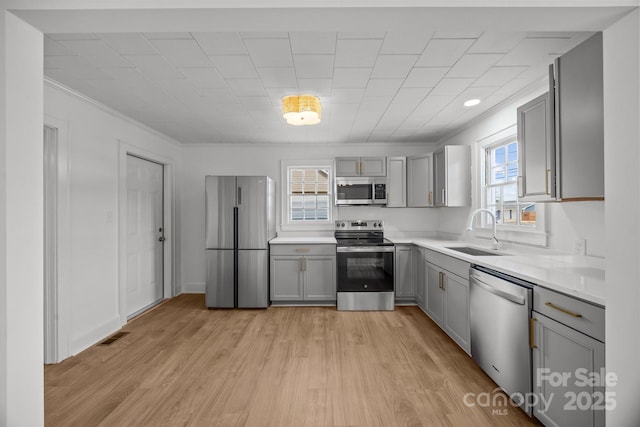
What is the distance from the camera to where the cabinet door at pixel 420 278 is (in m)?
3.84

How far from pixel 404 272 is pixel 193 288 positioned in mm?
3222

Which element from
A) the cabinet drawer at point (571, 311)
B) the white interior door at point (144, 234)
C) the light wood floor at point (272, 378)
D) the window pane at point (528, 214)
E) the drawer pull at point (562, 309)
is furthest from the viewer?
the white interior door at point (144, 234)

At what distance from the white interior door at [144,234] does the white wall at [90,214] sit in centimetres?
42

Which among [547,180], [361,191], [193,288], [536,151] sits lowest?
[193,288]

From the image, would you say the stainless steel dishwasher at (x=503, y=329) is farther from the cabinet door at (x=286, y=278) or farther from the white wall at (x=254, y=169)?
the white wall at (x=254, y=169)

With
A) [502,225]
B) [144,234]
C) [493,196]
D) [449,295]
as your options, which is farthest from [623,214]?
[144,234]

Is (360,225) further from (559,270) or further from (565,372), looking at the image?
(565,372)

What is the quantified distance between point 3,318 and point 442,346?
308cm

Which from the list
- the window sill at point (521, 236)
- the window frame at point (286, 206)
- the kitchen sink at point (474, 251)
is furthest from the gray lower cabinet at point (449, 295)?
the window frame at point (286, 206)

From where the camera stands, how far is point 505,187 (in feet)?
10.7

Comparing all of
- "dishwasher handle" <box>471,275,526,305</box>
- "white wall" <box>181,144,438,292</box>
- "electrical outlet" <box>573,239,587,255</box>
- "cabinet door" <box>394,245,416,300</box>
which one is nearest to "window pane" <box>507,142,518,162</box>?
"electrical outlet" <box>573,239,587,255</box>

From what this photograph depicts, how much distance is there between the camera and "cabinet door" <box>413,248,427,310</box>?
12.6 ft

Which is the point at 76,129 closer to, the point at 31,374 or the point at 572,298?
the point at 31,374

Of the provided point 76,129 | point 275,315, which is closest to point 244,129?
point 76,129
